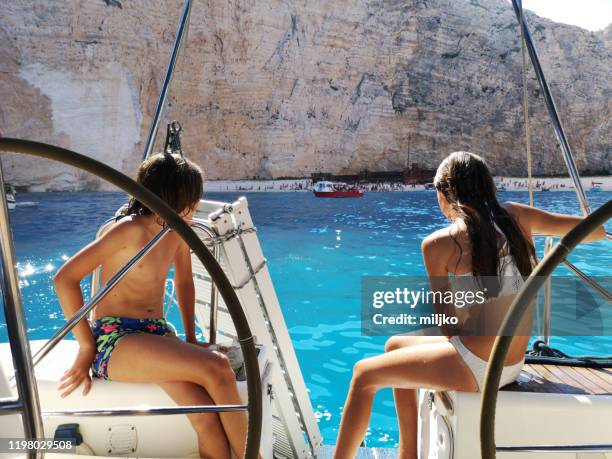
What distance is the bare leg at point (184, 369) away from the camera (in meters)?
1.11

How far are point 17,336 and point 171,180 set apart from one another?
714 mm

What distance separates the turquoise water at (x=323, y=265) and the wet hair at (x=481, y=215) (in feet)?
6.08

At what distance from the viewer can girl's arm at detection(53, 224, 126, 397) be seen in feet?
3.70

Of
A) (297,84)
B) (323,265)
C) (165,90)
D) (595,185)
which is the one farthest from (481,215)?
(595,185)

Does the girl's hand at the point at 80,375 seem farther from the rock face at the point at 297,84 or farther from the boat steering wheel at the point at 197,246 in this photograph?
the rock face at the point at 297,84

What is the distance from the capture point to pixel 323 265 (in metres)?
7.28

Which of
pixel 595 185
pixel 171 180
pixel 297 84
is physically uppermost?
pixel 297 84

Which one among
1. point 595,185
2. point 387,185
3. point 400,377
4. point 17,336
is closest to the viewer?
point 17,336

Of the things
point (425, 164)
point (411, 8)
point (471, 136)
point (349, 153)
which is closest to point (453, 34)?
point (411, 8)

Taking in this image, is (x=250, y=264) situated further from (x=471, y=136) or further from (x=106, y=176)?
(x=471, y=136)

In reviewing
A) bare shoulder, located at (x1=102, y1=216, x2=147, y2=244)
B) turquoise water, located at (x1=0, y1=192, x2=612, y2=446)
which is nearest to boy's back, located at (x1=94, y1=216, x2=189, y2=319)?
bare shoulder, located at (x1=102, y1=216, x2=147, y2=244)

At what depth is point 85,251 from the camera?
1188 millimetres

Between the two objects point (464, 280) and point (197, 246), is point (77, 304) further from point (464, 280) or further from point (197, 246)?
point (464, 280)

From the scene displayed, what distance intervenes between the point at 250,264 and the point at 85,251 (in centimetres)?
48
